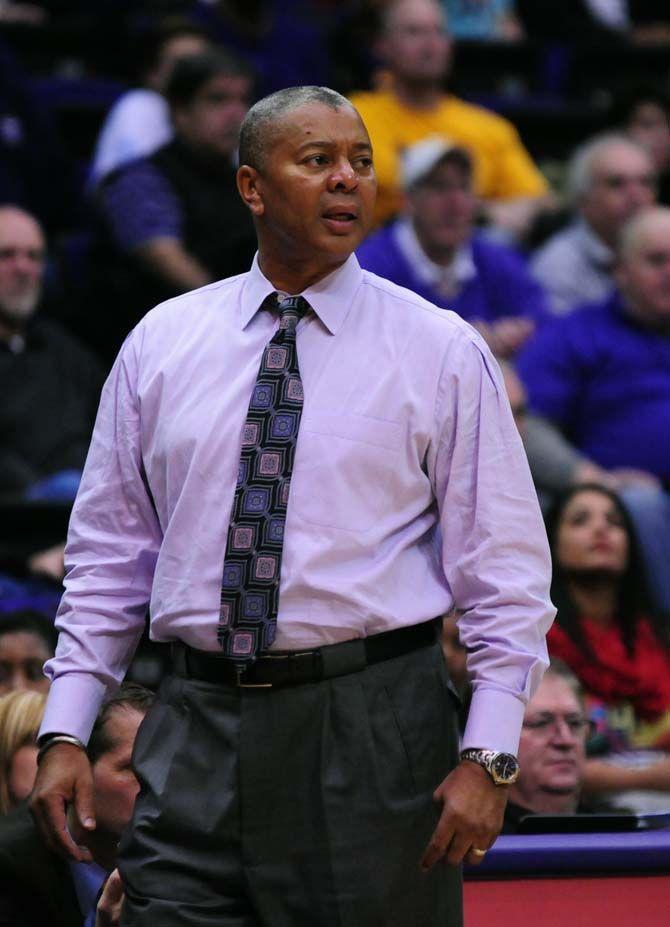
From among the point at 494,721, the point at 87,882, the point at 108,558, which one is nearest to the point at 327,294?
the point at 108,558

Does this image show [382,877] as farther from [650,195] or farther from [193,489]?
[650,195]

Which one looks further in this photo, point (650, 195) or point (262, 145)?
point (650, 195)

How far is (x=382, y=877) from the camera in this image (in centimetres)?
228

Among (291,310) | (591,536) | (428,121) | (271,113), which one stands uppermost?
(428,121)

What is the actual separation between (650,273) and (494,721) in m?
3.64

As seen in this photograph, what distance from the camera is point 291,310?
96.1 inches

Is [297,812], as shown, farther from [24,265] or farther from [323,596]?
[24,265]

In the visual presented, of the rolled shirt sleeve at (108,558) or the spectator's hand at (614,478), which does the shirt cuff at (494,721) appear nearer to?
the rolled shirt sleeve at (108,558)

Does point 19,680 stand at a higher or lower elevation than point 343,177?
lower

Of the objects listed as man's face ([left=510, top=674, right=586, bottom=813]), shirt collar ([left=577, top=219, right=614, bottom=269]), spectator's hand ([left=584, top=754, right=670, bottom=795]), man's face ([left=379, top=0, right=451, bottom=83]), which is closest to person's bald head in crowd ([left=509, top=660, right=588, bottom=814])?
man's face ([left=510, top=674, right=586, bottom=813])

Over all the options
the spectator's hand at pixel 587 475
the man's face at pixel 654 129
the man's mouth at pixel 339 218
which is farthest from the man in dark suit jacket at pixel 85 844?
the man's face at pixel 654 129

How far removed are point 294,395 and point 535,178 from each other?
5396 mm

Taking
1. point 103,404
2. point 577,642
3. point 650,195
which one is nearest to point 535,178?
point 650,195

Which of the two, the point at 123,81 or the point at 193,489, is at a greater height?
the point at 123,81
